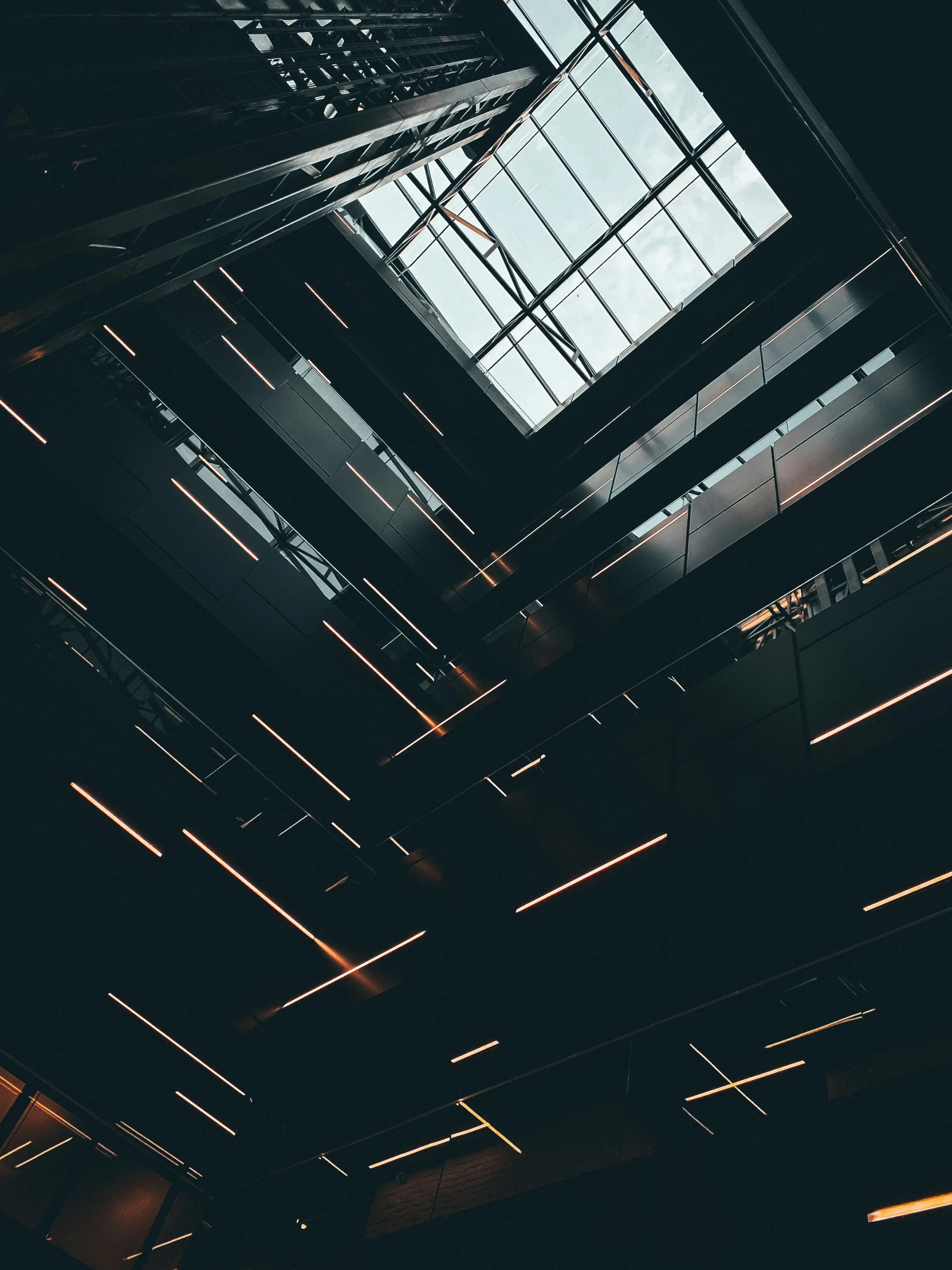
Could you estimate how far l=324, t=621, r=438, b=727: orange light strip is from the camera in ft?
53.3

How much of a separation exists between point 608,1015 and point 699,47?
18.2 metres

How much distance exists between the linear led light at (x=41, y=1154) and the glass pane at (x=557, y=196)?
24.2 meters

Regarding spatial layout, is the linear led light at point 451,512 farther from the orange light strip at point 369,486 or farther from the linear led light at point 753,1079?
the linear led light at point 753,1079

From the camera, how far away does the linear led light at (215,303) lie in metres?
16.0

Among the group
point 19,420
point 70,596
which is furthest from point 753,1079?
point 19,420

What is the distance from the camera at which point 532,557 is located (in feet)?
60.8

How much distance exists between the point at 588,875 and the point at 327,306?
15479 mm

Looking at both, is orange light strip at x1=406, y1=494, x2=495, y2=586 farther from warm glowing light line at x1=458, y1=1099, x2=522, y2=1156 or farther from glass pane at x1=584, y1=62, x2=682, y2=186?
warm glowing light line at x1=458, y1=1099, x2=522, y2=1156

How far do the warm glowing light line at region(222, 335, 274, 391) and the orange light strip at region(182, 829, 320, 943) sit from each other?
9973 millimetres

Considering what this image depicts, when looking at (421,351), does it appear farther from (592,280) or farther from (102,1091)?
(102,1091)

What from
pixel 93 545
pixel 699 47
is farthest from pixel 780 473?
pixel 93 545

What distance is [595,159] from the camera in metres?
19.4

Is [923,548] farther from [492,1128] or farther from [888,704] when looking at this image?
[492,1128]

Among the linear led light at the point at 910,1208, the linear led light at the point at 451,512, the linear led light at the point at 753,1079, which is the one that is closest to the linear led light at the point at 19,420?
the linear led light at the point at 451,512
